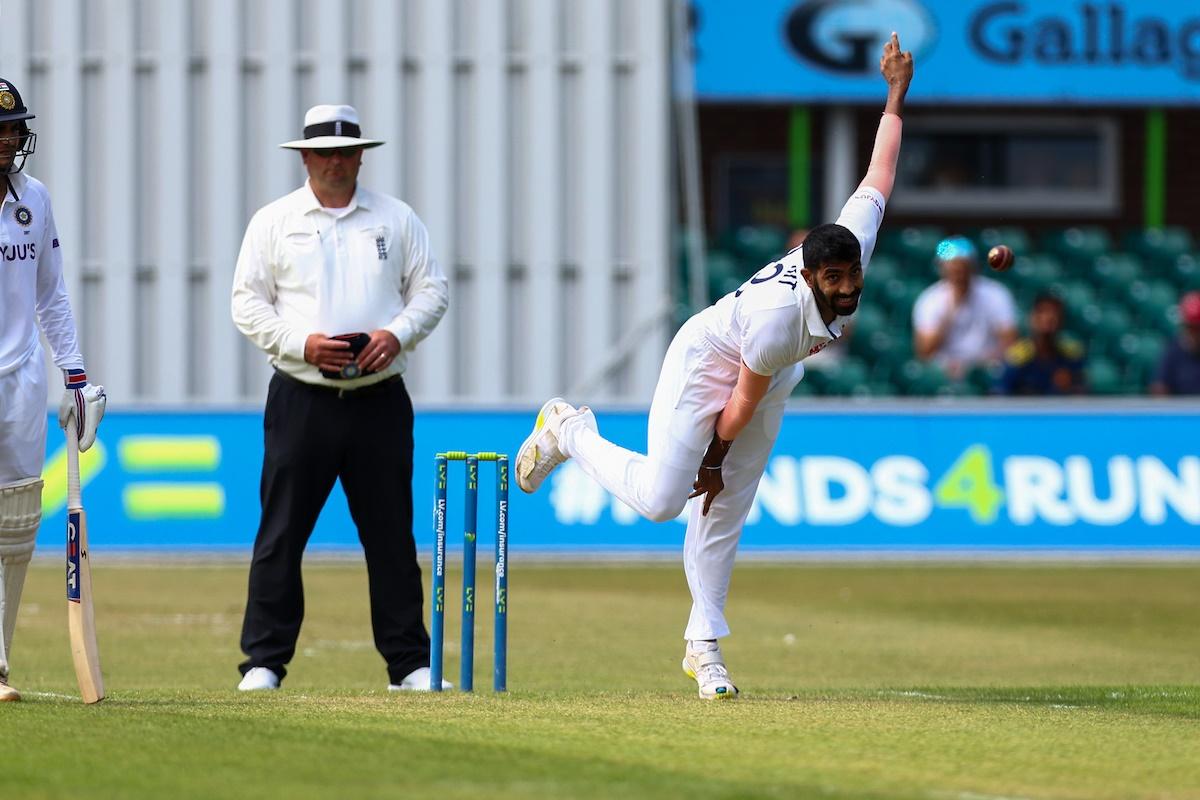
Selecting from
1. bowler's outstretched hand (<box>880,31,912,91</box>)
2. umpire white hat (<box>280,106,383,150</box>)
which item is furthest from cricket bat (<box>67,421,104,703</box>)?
bowler's outstretched hand (<box>880,31,912,91</box>)

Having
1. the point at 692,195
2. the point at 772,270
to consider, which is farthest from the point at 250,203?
the point at 772,270

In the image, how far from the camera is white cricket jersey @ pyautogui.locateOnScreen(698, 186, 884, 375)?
20.6 ft

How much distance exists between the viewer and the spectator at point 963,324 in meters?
14.8

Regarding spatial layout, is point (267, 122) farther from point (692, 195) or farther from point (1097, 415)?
point (1097, 415)

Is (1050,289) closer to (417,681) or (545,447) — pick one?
(545,447)

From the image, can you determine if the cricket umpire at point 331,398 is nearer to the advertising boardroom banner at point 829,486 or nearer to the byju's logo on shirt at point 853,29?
the advertising boardroom banner at point 829,486

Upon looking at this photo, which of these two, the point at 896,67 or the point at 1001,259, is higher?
the point at 896,67

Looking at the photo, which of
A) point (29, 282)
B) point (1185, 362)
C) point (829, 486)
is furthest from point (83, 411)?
point (1185, 362)

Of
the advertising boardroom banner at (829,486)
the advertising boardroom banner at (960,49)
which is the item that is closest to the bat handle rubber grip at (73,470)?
the advertising boardroom banner at (829,486)

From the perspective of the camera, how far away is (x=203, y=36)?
47.2ft

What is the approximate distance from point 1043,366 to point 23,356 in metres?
9.41

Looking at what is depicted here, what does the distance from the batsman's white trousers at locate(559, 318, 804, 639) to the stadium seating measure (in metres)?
8.55

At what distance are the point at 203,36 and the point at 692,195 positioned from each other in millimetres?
3558

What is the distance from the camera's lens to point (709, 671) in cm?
682
